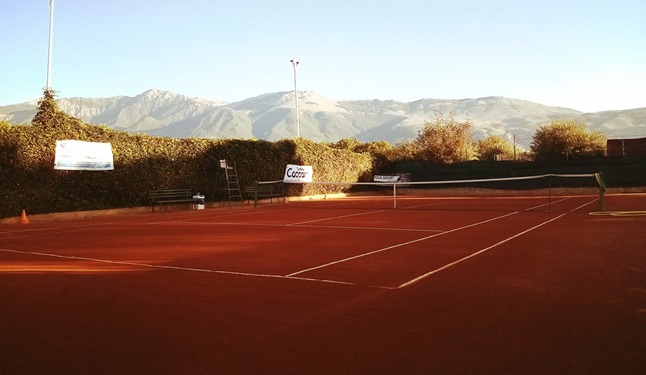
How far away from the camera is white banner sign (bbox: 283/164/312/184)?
2636 cm

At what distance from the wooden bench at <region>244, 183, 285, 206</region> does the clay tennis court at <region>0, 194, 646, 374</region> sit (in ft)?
46.6

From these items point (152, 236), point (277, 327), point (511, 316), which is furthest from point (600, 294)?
point (152, 236)

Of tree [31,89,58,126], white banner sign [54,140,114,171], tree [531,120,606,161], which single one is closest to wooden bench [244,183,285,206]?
white banner sign [54,140,114,171]

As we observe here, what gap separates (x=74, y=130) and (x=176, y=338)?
17051 mm

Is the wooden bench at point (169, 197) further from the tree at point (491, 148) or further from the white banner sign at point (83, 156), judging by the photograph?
the tree at point (491, 148)

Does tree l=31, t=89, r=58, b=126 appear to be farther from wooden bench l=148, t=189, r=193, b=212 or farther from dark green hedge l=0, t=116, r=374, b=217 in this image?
wooden bench l=148, t=189, r=193, b=212

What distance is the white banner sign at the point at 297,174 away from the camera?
26.4 m

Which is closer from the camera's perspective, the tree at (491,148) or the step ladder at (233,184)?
the step ladder at (233,184)

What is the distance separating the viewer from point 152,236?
36.2 feet

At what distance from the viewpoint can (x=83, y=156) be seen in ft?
60.1

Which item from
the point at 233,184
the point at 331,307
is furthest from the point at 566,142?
the point at 331,307

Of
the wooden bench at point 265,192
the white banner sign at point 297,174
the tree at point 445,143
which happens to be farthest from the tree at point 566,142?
the wooden bench at point 265,192

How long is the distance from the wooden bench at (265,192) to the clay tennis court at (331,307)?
14201mm

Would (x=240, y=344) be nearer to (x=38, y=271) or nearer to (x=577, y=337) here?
(x=577, y=337)
